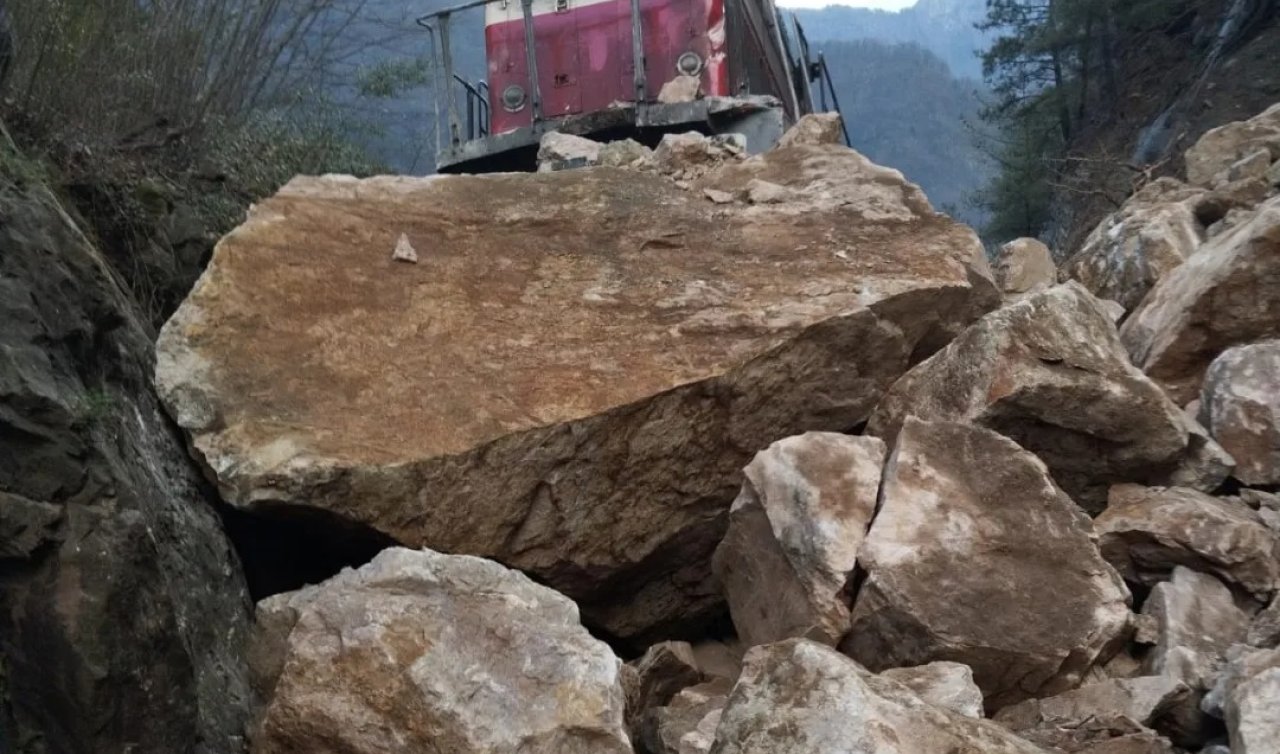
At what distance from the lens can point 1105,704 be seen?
242 cm

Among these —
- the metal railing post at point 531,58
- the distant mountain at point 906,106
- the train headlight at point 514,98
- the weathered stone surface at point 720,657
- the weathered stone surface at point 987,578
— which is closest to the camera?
the weathered stone surface at point 987,578

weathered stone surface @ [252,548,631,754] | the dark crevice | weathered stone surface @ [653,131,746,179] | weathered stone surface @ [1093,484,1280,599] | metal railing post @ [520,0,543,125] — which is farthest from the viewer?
metal railing post @ [520,0,543,125]

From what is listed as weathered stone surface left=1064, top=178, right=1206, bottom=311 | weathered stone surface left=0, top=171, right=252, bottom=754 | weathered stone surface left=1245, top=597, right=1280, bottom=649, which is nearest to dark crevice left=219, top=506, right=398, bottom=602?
weathered stone surface left=0, top=171, right=252, bottom=754

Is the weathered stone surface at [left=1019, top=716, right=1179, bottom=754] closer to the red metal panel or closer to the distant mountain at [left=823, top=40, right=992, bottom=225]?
the red metal panel

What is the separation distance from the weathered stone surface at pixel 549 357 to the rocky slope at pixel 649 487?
0.01 meters

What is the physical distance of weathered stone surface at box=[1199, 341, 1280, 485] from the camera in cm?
→ 319

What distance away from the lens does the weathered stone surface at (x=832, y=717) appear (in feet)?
6.01

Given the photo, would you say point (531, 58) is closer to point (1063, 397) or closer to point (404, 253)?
point (404, 253)

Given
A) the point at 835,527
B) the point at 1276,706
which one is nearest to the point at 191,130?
the point at 835,527

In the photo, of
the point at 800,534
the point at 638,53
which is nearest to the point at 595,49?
the point at 638,53

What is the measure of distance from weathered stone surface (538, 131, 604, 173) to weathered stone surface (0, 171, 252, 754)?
3714mm

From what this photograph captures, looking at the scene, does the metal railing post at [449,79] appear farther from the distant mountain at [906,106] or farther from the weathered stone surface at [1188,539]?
the distant mountain at [906,106]

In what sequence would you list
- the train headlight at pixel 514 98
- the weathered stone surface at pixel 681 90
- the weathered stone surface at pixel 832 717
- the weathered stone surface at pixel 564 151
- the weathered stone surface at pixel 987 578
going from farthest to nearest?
the train headlight at pixel 514 98, the weathered stone surface at pixel 681 90, the weathered stone surface at pixel 564 151, the weathered stone surface at pixel 987 578, the weathered stone surface at pixel 832 717

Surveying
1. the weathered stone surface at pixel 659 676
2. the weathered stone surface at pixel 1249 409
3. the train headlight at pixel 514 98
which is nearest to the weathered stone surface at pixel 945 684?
the weathered stone surface at pixel 659 676
